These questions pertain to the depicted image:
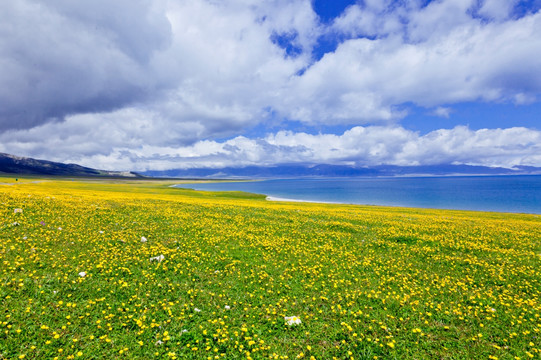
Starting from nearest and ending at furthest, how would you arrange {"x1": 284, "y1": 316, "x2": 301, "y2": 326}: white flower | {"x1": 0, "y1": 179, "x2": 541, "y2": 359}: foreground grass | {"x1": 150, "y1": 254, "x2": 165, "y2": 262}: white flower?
{"x1": 0, "y1": 179, "x2": 541, "y2": 359}: foreground grass < {"x1": 284, "y1": 316, "x2": 301, "y2": 326}: white flower < {"x1": 150, "y1": 254, "x2": 165, "y2": 262}: white flower

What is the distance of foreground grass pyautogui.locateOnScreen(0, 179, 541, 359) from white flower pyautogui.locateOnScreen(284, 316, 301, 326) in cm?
18

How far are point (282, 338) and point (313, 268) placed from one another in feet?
21.0

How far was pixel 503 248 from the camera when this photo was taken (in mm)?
20672

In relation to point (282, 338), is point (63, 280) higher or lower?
higher

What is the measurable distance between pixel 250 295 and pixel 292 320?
269 cm

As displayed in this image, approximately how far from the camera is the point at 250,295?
1196 centimetres

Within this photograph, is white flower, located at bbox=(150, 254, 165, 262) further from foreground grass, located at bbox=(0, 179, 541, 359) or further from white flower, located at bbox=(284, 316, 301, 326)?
white flower, located at bbox=(284, 316, 301, 326)

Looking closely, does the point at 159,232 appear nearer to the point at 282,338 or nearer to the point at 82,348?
the point at 82,348

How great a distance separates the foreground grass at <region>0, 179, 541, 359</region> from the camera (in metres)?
8.64

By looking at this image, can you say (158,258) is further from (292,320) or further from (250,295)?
(292,320)

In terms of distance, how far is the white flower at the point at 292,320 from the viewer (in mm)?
10000

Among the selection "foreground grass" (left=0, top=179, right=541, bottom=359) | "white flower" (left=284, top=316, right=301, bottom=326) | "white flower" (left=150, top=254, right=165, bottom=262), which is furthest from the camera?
"white flower" (left=150, top=254, right=165, bottom=262)

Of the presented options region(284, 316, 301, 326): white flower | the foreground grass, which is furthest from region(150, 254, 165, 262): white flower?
region(284, 316, 301, 326): white flower

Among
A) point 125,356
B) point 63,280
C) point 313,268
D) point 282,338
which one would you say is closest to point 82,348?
point 125,356
